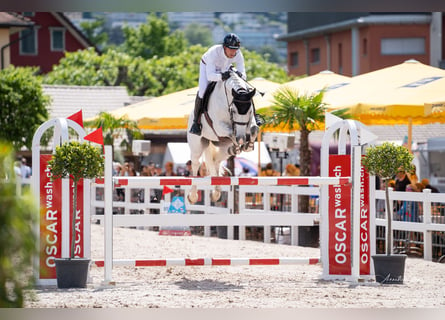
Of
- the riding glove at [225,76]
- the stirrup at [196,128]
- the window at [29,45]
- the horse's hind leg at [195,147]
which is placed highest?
the window at [29,45]

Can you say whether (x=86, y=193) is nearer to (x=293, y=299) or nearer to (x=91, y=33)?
(x=293, y=299)

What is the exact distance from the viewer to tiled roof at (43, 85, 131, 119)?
32.1 metres

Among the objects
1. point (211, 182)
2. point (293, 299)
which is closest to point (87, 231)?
point (211, 182)

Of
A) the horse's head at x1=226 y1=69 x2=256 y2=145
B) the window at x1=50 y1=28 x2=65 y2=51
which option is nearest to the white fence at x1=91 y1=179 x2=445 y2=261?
the horse's head at x1=226 y1=69 x2=256 y2=145

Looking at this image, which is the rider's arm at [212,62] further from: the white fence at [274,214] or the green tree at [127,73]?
the green tree at [127,73]

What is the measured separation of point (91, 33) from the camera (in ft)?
312

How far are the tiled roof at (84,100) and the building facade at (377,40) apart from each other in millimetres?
15576

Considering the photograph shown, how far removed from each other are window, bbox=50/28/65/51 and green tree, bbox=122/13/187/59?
13.8m

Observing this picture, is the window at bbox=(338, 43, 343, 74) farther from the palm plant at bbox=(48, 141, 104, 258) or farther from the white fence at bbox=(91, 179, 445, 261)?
the palm plant at bbox=(48, 141, 104, 258)

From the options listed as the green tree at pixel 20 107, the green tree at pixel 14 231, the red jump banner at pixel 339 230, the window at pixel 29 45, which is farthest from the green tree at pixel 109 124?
the window at pixel 29 45

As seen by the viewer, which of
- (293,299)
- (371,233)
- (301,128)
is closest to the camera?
(293,299)

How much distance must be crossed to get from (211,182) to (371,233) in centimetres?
186

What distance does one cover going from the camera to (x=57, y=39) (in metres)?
59.6

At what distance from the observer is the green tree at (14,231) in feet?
12.4
